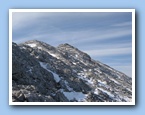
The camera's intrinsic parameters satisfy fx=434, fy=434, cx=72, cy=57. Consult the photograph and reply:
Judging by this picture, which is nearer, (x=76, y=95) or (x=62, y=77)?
(x=76, y=95)

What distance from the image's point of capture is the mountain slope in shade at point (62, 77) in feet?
29.8

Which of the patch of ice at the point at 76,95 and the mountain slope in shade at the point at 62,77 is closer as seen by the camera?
the mountain slope in shade at the point at 62,77

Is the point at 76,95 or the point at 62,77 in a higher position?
the point at 62,77

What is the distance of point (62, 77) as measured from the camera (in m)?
10.0

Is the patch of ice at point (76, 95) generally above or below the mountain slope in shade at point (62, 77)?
below

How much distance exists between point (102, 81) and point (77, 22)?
147cm

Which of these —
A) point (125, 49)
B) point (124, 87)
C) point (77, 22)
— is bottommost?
point (124, 87)

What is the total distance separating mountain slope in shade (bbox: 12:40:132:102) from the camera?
909 cm

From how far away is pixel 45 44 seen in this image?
9.30 meters
